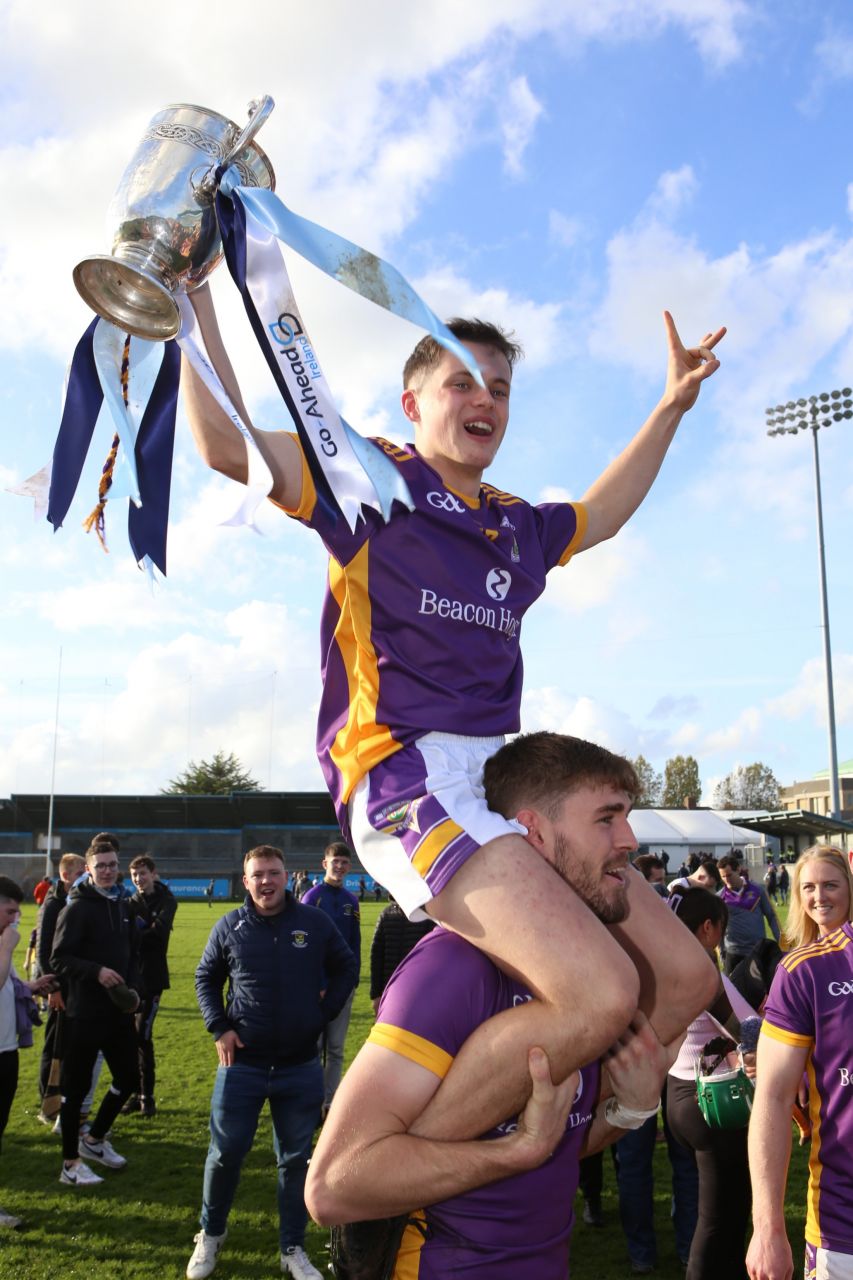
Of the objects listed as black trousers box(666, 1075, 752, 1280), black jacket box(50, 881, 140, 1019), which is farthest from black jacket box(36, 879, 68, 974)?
black trousers box(666, 1075, 752, 1280)

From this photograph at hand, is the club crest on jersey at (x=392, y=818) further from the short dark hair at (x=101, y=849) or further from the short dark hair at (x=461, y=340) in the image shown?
the short dark hair at (x=101, y=849)

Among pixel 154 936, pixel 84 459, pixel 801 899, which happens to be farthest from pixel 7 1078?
pixel 84 459

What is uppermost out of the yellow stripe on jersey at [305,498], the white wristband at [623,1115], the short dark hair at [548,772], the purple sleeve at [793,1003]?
the yellow stripe on jersey at [305,498]

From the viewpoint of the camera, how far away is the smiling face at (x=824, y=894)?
523 cm

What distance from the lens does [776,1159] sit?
383 cm

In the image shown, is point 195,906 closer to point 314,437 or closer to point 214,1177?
point 214,1177

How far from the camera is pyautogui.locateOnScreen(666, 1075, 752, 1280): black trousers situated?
534 centimetres

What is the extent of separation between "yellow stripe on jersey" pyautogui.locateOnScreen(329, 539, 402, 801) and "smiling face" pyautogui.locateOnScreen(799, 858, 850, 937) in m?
3.25

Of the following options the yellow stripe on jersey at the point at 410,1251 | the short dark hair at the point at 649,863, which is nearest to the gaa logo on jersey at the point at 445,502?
the yellow stripe on jersey at the point at 410,1251

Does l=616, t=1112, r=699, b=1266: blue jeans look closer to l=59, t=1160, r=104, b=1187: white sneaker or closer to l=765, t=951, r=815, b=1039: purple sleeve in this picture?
l=765, t=951, r=815, b=1039: purple sleeve

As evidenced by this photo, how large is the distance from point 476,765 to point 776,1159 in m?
2.07

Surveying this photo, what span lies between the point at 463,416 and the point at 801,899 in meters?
3.42

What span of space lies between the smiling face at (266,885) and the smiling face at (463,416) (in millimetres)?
4943

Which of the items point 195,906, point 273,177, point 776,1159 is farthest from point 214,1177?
point 195,906
